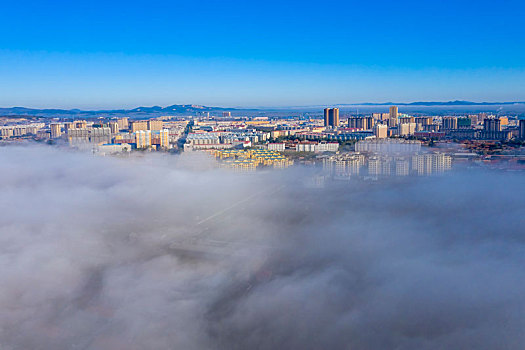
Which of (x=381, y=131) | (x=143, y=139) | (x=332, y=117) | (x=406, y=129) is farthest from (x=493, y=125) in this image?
(x=332, y=117)

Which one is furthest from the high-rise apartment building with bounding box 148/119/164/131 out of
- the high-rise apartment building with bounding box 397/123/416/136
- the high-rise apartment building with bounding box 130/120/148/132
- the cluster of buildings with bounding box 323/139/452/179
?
the cluster of buildings with bounding box 323/139/452/179

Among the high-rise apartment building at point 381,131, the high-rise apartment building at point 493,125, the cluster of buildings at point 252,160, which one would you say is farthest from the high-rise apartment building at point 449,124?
the cluster of buildings at point 252,160

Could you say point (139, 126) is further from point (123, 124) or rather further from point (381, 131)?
point (381, 131)

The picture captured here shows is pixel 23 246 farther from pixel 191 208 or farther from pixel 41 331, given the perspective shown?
pixel 191 208

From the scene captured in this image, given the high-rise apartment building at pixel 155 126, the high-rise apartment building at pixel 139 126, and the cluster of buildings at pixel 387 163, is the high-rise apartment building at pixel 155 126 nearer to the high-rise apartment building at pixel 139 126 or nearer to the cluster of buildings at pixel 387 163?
the high-rise apartment building at pixel 139 126

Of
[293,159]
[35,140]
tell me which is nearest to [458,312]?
[293,159]
